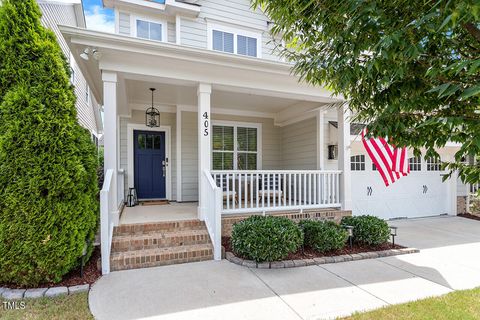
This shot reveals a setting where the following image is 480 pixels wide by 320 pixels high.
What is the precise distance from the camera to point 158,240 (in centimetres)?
462

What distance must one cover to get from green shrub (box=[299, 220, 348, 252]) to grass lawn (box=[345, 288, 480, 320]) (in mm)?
1657

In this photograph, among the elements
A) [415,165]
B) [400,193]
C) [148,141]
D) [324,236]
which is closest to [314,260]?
[324,236]

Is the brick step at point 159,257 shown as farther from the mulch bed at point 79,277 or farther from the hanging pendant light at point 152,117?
the hanging pendant light at point 152,117

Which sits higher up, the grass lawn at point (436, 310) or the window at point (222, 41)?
the window at point (222, 41)

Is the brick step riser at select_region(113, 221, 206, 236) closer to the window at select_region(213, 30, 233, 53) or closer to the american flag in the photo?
the american flag

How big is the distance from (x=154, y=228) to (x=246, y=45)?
6265mm

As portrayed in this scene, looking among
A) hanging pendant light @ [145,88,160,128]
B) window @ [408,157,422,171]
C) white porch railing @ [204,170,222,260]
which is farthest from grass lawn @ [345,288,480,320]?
window @ [408,157,422,171]

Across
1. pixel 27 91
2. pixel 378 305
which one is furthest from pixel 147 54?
pixel 378 305

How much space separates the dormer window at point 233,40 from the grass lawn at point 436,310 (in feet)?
24.6

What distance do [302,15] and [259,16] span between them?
279 inches

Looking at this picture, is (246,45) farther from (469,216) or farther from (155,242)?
(469,216)

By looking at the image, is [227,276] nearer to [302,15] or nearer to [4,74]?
[302,15]

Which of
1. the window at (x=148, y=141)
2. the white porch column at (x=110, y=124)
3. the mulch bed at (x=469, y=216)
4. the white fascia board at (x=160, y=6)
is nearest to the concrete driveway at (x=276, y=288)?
the white porch column at (x=110, y=124)

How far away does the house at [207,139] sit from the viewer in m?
4.66
